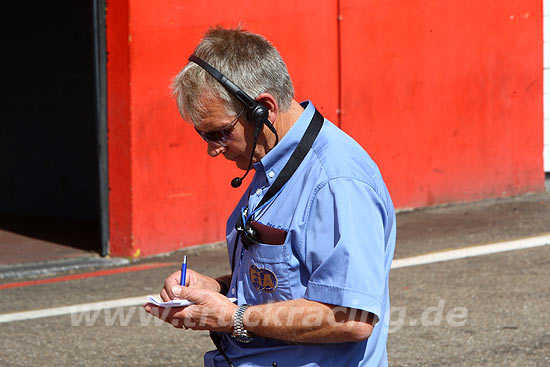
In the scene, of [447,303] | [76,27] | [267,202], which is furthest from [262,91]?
[76,27]

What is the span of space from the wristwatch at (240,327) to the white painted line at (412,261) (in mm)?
4180

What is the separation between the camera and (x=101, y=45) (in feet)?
27.0

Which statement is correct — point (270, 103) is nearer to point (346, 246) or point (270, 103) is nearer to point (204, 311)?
point (346, 246)

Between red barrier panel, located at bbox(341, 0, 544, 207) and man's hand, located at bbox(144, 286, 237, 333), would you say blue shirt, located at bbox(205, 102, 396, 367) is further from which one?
red barrier panel, located at bbox(341, 0, 544, 207)

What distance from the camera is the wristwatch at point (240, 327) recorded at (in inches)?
110

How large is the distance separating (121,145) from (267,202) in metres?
5.65

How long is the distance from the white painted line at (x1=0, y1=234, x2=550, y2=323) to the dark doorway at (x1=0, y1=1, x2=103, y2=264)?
3571 millimetres

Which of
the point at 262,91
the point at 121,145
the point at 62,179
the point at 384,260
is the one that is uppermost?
the point at 262,91

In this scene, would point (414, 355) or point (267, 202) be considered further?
point (414, 355)

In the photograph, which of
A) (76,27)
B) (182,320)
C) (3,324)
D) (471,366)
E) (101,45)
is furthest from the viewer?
(76,27)

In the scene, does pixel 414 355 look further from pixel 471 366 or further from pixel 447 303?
pixel 447 303

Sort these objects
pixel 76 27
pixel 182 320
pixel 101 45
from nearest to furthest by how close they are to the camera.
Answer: pixel 182 320 < pixel 101 45 < pixel 76 27

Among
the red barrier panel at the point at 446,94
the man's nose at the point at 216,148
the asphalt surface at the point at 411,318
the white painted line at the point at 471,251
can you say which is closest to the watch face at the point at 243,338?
the man's nose at the point at 216,148

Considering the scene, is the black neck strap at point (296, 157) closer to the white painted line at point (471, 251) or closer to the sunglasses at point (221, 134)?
A: the sunglasses at point (221, 134)
